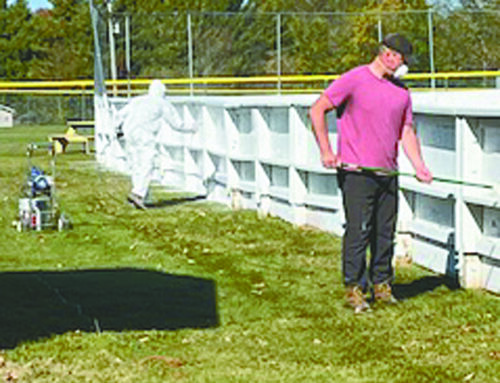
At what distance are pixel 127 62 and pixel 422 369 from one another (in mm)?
25831

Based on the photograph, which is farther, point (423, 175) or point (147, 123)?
point (147, 123)

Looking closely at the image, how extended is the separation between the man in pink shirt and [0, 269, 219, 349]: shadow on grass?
3.62ft

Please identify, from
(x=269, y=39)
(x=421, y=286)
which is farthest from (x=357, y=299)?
(x=269, y=39)

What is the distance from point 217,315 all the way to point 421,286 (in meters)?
1.81

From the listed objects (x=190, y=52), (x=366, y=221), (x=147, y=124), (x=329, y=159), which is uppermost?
(x=190, y=52)

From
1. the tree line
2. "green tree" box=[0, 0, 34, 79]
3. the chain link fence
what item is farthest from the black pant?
"green tree" box=[0, 0, 34, 79]

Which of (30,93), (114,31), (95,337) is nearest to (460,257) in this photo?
(95,337)

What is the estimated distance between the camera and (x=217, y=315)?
9.09 m

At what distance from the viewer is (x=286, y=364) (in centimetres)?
745

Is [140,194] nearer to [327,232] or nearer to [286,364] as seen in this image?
[327,232]

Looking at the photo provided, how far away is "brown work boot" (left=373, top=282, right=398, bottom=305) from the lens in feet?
30.3

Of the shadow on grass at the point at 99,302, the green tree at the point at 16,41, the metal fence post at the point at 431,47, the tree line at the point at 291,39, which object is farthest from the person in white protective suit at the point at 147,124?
the green tree at the point at 16,41

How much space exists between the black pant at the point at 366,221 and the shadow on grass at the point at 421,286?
1.81ft

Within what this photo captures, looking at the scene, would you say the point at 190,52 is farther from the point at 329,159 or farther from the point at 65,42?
the point at 65,42
